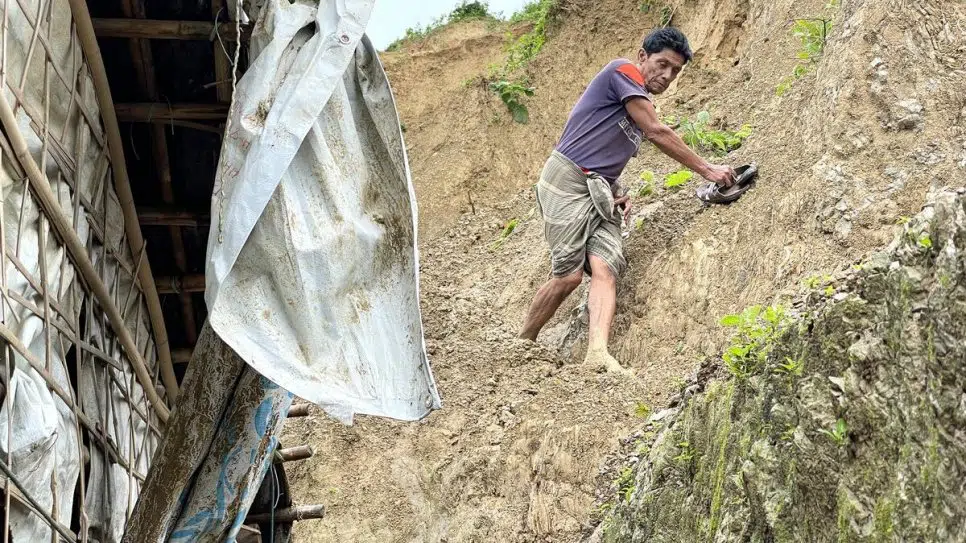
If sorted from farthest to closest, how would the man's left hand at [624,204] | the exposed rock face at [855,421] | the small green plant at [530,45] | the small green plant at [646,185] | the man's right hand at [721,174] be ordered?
the small green plant at [530,45] < the small green plant at [646,185] < the man's left hand at [624,204] < the man's right hand at [721,174] < the exposed rock face at [855,421]

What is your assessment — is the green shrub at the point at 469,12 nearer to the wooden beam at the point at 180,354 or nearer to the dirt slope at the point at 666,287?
the dirt slope at the point at 666,287

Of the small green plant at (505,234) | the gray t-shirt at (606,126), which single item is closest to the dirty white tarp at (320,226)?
the gray t-shirt at (606,126)

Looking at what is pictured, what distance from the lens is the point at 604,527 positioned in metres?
6.31

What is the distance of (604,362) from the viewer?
754 centimetres

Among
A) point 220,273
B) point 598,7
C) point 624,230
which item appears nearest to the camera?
point 220,273

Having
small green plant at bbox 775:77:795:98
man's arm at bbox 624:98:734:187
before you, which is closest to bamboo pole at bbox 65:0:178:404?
man's arm at bbox 624:98:734:187

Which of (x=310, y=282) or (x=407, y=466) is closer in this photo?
(x=310, y=282)

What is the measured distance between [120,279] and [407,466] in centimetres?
311

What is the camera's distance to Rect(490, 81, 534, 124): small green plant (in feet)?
43.4

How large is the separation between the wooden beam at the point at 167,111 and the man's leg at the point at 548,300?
9.58 feet

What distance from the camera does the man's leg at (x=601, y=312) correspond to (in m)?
7.57

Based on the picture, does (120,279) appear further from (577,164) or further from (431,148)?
(431,148)

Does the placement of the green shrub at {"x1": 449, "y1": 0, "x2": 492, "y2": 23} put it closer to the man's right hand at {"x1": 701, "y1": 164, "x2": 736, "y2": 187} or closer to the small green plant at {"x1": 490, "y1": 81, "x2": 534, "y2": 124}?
the small green plant at {"x1": 490, "y1": 81, "x2": 534, "y2": 124}

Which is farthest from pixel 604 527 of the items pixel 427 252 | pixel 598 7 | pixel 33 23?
pixel 598 7
